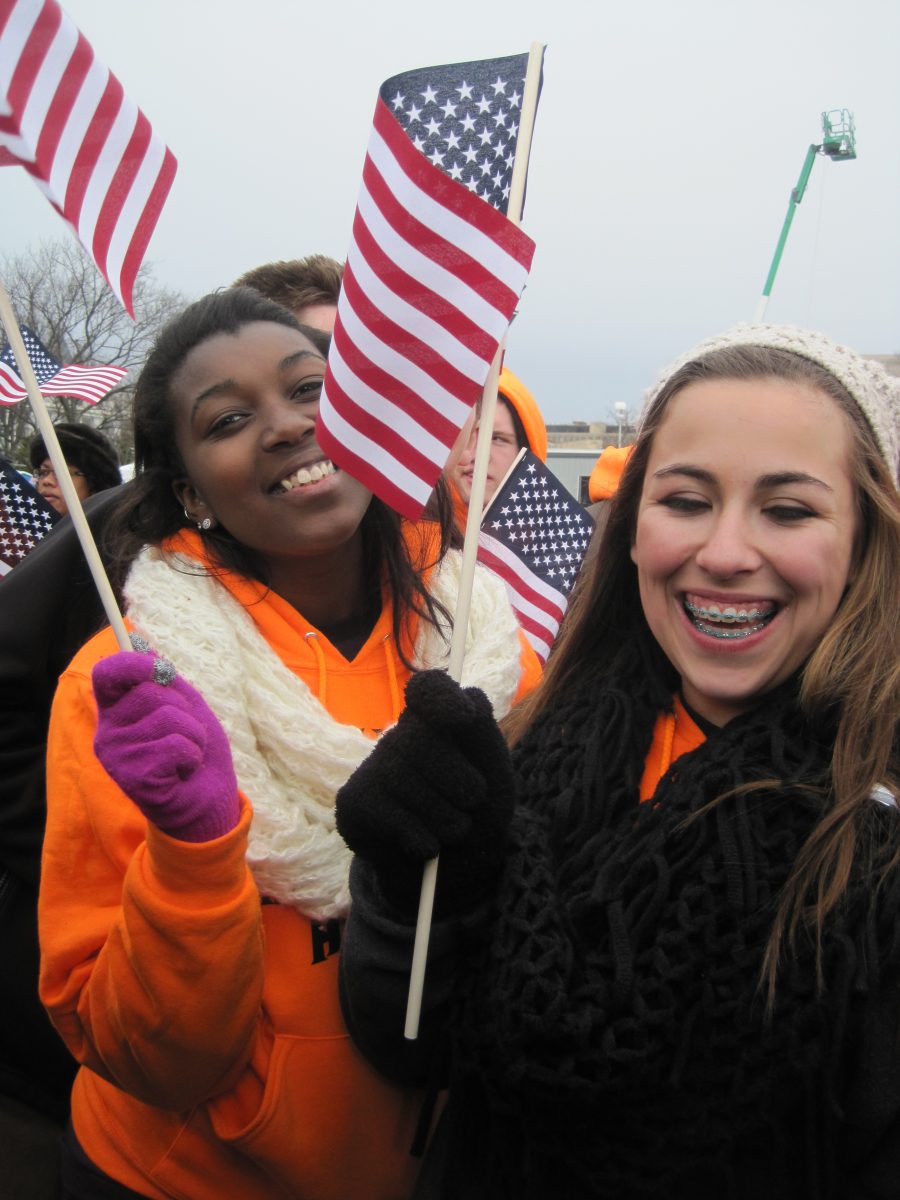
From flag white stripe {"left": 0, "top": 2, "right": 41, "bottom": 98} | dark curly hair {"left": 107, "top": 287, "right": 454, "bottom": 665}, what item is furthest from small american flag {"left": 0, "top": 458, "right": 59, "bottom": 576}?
flag white stripe {"left": 0, "top": 2, "right": 41, "bottom": 98}

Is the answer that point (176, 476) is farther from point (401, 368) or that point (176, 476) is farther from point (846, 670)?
point (846, 670)

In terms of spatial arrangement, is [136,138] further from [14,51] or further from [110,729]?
[110,729]

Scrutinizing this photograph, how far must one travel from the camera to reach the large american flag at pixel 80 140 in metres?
1.47

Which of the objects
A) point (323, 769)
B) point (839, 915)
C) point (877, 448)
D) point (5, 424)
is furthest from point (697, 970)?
point (5, 424)

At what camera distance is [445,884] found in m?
1.45

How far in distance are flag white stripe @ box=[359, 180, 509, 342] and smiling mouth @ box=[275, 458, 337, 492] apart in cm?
45

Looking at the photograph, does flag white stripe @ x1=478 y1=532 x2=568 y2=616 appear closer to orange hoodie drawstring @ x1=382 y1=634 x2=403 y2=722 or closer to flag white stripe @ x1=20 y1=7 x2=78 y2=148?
orange hoodie drawstring @ x1=382 y1=634 x2=403 y2=722

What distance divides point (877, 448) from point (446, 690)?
0.80m

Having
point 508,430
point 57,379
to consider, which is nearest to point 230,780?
point 508,430

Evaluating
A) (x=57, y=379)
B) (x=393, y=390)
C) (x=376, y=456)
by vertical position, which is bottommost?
Result: (x=57, y=379)

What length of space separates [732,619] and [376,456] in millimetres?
662

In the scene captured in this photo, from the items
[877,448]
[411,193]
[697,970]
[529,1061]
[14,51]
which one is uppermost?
[14,51]

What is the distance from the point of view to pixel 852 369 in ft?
5.04

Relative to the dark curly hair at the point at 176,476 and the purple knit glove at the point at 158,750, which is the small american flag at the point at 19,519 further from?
the purple knit glove at the point at 158,750
